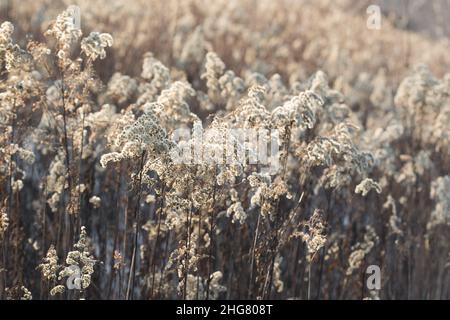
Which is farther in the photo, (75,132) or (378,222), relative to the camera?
Result: (378,222)

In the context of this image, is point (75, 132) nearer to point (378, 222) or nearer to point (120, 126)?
point (120, 126)

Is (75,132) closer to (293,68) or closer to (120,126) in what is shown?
(120,126)

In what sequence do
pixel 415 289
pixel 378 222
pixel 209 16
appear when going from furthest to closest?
1. pixel 209 16
2. pixel 378 222
3. pixel 415 289
